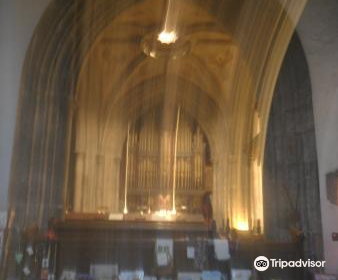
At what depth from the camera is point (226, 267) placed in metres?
4.17

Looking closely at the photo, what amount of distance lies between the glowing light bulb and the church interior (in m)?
0.03

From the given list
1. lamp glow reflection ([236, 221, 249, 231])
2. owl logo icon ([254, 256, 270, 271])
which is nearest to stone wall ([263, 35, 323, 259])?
owl logo icon ([254, 256, 270, 271])

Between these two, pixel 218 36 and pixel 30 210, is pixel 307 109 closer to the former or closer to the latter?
pixel 30 210

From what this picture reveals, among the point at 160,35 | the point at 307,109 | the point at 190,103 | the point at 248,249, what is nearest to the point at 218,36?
the point at 160,35

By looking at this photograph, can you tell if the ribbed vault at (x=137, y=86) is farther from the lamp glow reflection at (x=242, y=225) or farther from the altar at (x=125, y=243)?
the altar at (x=125, y=243)

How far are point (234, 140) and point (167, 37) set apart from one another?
10.2 feet

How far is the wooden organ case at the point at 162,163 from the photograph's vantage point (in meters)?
12.4

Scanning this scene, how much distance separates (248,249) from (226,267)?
Answer: 0.33 metres

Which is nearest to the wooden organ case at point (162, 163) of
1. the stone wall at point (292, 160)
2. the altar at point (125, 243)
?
the stone wall at point (292, 160)

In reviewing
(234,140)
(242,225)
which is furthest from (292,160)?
(234,140)

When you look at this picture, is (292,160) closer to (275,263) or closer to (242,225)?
(275,263)

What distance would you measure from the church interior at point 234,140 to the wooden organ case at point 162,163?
7.82 feet

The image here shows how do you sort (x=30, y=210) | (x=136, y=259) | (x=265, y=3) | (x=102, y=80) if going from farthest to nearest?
1. (x=102, y=80)
2. (x=265, y=3)
3. (x=30, y=210)
4. (x=136, y=259)

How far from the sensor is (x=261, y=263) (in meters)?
3.92
